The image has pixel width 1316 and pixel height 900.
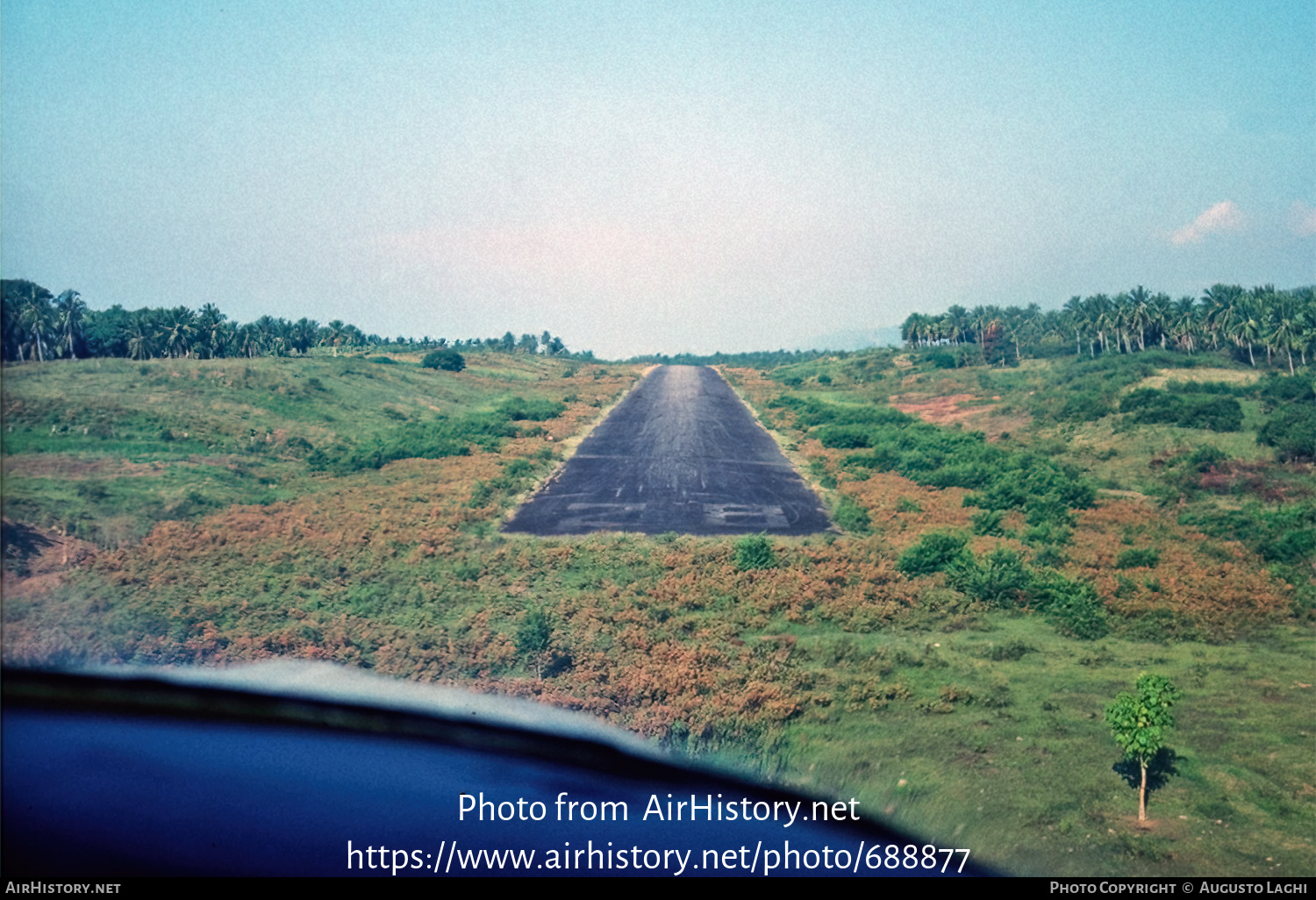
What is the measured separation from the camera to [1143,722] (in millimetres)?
13789

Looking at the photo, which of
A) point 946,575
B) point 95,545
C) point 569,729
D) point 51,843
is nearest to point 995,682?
point 946,575

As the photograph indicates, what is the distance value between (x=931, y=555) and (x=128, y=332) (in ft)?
240

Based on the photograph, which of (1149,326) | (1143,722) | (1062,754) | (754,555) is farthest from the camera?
(1149,326)

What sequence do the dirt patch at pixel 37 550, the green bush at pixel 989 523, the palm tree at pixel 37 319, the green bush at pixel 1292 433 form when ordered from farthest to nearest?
the palm tree at pixel 37 319
the green bush at pixel 1292 433
the green bush at pixel 989 523
the dirt patch at pixel 37 550

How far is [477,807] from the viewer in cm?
1277

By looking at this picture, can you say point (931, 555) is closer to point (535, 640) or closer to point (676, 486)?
point (535, 640)

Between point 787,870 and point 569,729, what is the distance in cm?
511

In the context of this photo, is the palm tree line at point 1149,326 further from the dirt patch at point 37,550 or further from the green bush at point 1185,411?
the dirt patch at point 37,550

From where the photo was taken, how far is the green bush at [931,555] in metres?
26.3

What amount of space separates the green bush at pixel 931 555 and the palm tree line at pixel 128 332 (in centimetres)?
3009

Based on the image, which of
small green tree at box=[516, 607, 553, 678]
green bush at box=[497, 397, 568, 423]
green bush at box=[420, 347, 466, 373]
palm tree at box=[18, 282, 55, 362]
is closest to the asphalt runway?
green bush at box=[497, 397, 568, 423]

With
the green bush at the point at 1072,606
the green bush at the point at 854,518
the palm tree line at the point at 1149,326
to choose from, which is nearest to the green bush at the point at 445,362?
the palm tree line at the point at 1149,326

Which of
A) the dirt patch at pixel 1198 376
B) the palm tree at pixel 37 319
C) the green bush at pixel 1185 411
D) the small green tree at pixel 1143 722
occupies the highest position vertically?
the palm tree at pixel 37 319

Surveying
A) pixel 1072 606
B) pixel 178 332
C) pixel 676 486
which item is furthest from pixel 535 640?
pixel 178 332
